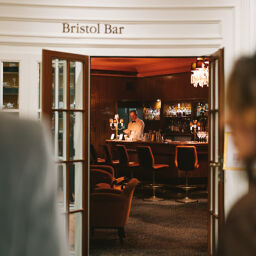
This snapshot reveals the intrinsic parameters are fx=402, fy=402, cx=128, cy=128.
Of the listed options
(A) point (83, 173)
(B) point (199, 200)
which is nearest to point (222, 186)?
(A) point (83, 173)

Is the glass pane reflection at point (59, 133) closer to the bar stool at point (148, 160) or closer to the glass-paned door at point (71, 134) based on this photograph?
the glass-paned door at point (71, 134)

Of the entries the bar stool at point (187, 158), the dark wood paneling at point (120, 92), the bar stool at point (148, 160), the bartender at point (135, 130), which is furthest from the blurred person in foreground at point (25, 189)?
the dark wood paneling at point (120, 92)

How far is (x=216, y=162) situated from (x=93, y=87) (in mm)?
9574

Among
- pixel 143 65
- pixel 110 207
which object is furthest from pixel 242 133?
pixel 143 65

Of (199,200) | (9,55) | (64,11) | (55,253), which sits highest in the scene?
(64,11)

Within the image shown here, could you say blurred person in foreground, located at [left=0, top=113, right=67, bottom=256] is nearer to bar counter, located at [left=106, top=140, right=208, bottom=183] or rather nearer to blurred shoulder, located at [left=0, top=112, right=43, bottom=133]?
blurred shoulder, located at [left=0, top=112, right=43, bottom=133]

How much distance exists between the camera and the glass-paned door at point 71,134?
13.7 feet

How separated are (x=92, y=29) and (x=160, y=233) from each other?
3265mm

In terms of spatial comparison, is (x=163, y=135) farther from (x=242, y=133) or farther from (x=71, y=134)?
(x=242, y=133)

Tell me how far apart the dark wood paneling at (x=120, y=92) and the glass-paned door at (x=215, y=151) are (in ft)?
27.6

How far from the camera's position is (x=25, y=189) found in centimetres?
57

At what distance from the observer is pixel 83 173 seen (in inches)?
174

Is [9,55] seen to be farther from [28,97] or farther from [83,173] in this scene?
[83,173]

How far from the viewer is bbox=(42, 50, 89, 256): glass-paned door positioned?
419 centimetres
